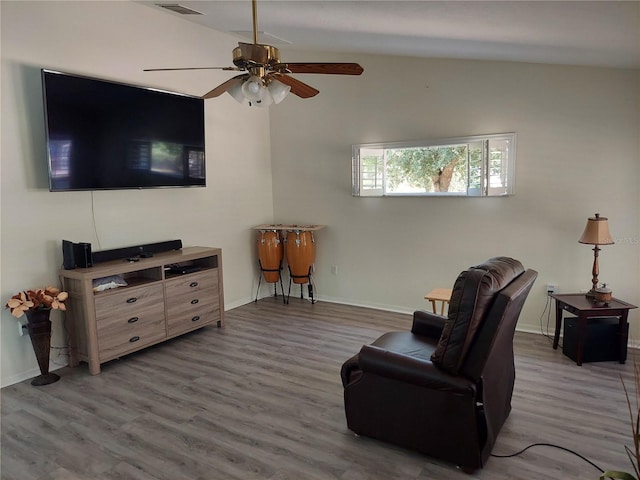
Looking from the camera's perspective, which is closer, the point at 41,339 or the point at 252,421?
the point at 252,421

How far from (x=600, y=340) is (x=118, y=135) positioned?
174 inches

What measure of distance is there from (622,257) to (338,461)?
3.18 metres

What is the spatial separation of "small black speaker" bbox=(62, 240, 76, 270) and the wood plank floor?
2.86 feet

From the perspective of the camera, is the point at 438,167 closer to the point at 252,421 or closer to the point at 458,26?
the point at 458,26

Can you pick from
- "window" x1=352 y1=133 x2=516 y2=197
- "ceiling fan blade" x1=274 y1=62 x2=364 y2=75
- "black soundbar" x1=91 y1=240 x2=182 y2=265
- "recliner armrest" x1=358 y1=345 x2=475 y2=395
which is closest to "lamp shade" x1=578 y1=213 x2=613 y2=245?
"window" x1=352 y1=133 x2=516 y2=197

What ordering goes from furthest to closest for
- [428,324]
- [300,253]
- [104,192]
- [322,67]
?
[300,253]
[104,192]
[428,324]
[322,67]

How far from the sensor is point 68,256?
3.59 metres

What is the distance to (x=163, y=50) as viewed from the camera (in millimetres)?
4391

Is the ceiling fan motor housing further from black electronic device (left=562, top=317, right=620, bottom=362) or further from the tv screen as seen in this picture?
black electronic device (left=562, top=317, right=620, bottom=362)

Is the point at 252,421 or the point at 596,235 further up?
the point at 596,235

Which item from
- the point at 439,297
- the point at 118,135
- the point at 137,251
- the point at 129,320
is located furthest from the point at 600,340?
the point at 118,135

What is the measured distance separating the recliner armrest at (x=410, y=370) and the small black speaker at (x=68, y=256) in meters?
2.55

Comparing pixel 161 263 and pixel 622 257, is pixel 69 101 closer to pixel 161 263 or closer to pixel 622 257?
pixel 161 263

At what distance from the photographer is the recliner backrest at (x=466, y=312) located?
2137 mm
